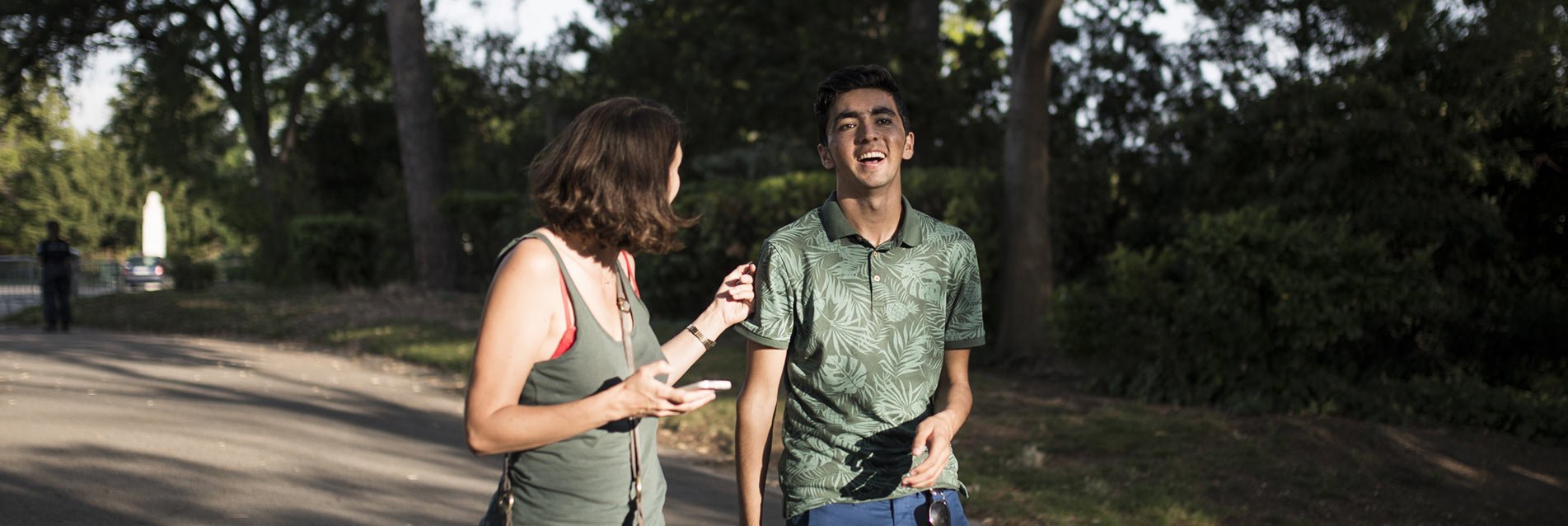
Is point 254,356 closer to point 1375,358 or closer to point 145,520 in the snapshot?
point 145,520

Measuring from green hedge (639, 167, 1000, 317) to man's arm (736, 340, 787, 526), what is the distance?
377 inches

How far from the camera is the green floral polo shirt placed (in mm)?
2787

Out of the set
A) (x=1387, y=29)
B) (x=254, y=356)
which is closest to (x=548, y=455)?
(x=1387, y=29)

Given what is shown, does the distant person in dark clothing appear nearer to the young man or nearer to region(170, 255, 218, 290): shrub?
region(170, 255, 218, 290): shrub

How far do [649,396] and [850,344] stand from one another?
2.25 ft

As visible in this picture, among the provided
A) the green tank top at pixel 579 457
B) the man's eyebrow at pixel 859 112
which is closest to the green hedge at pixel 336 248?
the man's eyebrow at pixel 859 112

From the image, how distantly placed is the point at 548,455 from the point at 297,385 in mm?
9486

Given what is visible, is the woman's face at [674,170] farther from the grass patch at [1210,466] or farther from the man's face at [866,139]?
the grass patch at [1210,466]

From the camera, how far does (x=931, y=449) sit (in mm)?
2629

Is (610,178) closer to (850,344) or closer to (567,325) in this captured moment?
(567,325)

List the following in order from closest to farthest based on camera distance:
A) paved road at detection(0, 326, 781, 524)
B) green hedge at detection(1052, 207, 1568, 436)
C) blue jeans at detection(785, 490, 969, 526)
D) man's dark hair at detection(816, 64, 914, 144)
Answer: blue jeans at detection(785, 490, 969, 526), man's dark hair at detection(816, 64, 914, 144), paved road at detection(0, 326, 781, 524), green hedge at detection(1052, 207, 1568, 436)

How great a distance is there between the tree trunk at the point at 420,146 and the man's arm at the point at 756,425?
19.2m

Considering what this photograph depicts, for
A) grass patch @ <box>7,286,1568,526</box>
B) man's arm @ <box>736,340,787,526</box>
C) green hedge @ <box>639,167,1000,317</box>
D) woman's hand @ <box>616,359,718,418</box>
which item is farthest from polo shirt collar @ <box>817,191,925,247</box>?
green hedge @ <box>639,167,1000,317</box>

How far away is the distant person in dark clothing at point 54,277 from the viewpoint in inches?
669
